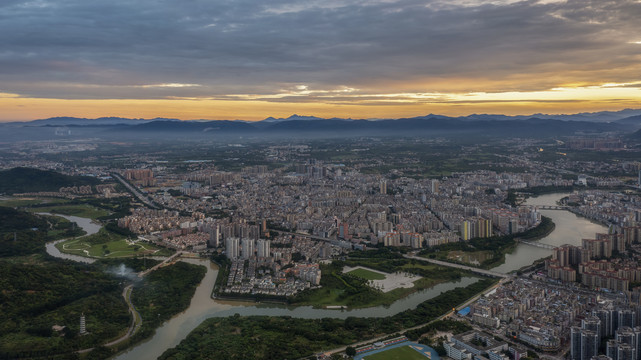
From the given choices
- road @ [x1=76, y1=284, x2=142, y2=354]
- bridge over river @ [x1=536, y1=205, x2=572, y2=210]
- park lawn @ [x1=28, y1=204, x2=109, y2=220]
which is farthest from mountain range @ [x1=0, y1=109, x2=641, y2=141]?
road @ [x1=76, y1=284, x2=142, y2=354]

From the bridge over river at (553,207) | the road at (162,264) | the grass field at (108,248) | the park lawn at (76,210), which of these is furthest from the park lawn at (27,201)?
the bridge over river at (553,207)

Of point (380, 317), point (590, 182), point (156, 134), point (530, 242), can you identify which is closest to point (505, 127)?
point (590, 182)

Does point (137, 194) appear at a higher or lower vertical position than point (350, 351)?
higher

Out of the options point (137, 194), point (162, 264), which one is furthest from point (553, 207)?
point (137, 194)

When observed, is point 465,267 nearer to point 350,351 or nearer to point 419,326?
point 419,326

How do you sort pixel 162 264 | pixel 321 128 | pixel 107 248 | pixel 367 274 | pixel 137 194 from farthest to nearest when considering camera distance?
pixel 321 128
pixel 137 194
pixel 107 248
pixel 162 264
pixel 367 274

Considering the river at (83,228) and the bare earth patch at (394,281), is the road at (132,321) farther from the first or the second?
the bare earth patch at (394,281)

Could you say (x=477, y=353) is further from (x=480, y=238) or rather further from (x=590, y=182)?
(x=590, y=182)
